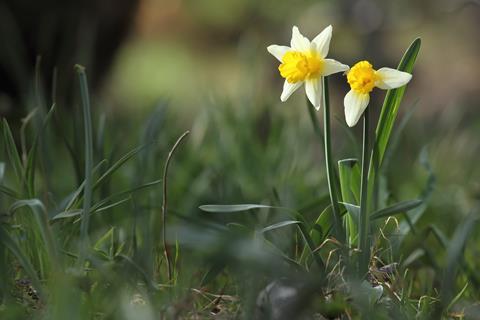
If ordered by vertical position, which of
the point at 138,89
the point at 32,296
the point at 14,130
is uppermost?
the point at 32,296

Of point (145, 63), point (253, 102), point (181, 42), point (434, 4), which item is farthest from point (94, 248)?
point (181, 42)

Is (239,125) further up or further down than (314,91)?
further down

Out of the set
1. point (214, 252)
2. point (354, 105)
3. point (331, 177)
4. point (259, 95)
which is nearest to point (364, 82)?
point (354, 105)

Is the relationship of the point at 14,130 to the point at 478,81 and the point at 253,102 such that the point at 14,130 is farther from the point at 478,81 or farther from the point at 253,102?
the point at 478,81

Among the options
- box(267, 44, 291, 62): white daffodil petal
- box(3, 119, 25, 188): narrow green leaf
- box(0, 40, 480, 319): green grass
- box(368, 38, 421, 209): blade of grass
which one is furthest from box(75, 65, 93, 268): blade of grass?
box(368, 38, 421, 209): blade of grass

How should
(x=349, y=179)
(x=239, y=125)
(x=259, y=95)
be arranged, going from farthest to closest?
(x=259, y=95)
(x=239, y=125)
(x=349, y=179)

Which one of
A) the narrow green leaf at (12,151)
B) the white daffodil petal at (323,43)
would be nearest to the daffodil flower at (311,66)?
the white daffodil petal at (323,43)

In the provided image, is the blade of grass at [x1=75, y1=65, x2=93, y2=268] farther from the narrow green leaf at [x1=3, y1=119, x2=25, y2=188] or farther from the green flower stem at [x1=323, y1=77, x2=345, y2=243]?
the green flower stem at [x1=323, y1=77, x2=345, y2=243]

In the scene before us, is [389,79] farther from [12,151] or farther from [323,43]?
[12,151]
